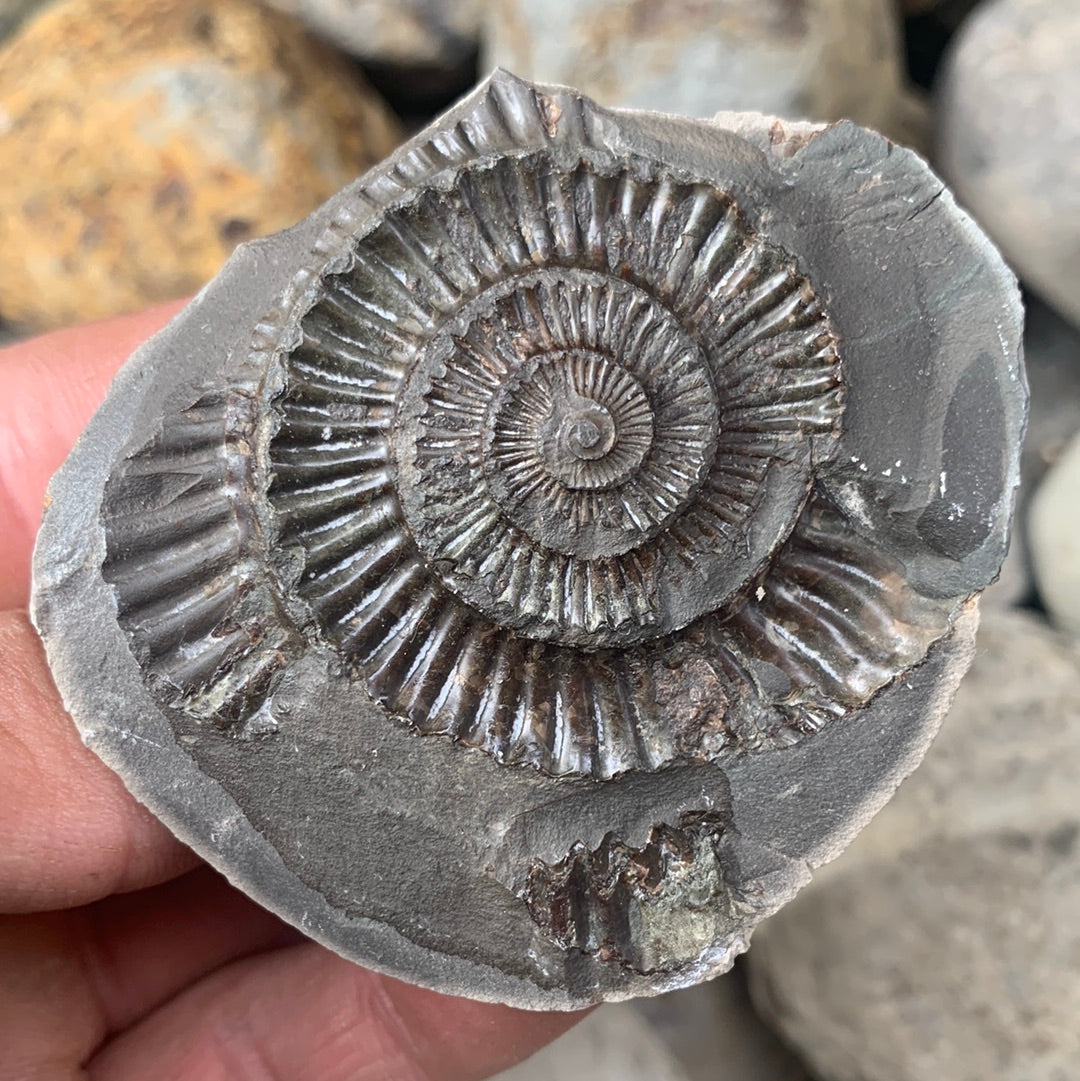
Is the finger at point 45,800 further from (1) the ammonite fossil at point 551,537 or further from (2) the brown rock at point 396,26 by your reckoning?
(2) the brown rock at point 396,26

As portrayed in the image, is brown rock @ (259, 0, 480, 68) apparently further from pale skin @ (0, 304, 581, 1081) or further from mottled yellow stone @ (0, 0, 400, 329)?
pale skin @ (0, 304, 581, 1081)

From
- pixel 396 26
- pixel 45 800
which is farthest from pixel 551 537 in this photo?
pixel 396 26

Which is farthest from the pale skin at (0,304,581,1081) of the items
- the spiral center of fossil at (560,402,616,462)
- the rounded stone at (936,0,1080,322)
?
the rounded stone at (936,0,1080,322)

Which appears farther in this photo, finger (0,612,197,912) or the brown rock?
the brown rock

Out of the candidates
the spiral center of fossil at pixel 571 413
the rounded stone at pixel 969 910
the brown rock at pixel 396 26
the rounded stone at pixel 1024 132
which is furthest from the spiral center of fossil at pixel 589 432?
the brown rock at pixel 396 26

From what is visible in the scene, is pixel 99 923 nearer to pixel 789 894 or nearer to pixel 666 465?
pixel 789 894

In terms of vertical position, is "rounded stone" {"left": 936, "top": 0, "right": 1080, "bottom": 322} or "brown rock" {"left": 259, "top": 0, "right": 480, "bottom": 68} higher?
"rounded stone" {"left": 936, "top": 0, "right": 1080, "bottom": 322}
